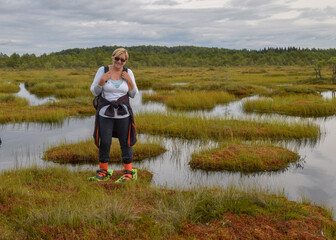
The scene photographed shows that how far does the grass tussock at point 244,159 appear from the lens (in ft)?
29.8

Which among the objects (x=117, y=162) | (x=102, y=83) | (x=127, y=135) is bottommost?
(x=117, y=162)

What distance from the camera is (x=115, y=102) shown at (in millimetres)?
6176

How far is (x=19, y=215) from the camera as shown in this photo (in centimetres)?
475

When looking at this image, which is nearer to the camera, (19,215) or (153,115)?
(19,215)

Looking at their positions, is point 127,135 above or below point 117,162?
above

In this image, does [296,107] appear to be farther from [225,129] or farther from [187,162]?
[187,162]

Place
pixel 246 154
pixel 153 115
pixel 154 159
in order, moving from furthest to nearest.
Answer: pixel 153 115 < pixel 154 159 < pixel 246 154

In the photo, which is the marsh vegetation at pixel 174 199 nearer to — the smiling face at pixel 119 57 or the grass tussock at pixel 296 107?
the smiling face at pixel 119 57

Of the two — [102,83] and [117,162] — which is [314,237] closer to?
[102,83]

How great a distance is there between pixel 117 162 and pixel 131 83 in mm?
4197

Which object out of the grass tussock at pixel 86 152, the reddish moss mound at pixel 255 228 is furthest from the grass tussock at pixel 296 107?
the reddish moss mound at pixel 255 228

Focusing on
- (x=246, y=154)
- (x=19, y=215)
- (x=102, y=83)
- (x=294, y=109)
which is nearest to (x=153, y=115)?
(x=246, y=154)

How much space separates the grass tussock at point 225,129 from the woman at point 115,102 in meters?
6.16

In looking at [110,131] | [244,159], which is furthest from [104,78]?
[244,159]
